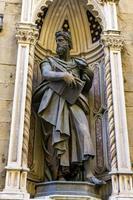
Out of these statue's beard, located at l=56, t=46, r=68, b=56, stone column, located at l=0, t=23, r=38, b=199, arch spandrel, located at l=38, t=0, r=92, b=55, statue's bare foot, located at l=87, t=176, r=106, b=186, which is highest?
arch spandrel, located at l=38, t=0, r=92, b=55

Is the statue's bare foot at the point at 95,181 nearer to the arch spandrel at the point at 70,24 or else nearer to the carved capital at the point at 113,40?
the carved capital at the point at 113,40

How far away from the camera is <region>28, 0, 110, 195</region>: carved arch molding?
4.98 metres

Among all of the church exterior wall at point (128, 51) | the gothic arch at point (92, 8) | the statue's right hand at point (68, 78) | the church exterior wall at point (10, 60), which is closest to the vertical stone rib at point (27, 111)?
the church exterior wall at point (10, 60)

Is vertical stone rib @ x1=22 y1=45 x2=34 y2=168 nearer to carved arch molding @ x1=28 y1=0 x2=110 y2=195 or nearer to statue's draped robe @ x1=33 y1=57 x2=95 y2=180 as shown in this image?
statue's draped robe @ x1=33 y1=57 x2=95 y2=180

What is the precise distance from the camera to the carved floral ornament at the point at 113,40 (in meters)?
5.38

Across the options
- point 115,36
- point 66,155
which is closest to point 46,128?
point 66,155

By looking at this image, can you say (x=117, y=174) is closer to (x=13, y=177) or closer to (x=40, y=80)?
(x=13, y=177)

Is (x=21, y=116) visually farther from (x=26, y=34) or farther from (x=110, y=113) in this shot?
(x=26, y=34)

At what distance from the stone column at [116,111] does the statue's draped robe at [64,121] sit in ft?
1.10

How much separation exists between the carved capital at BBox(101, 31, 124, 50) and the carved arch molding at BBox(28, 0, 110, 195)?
255 millimetres

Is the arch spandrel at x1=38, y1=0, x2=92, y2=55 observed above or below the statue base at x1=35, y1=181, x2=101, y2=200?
above

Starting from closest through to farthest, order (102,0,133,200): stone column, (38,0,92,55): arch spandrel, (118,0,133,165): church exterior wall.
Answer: (102,0,133,200): stone column < (118,0,133,165): church exterior wall < (38,0,92,55): arch spandrel

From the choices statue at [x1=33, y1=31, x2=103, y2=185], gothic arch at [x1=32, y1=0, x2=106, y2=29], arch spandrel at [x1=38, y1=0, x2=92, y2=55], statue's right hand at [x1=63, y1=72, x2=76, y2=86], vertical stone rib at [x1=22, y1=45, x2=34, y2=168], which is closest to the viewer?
vertical stone rib at [x1=22, y1=45, x2=34, y2=168]

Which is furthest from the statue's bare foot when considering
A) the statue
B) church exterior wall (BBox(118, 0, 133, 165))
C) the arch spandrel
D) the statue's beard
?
the arch spandrel
